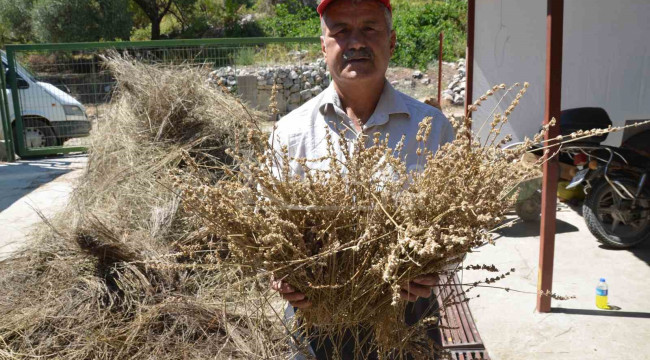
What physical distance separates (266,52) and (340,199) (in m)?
8.17

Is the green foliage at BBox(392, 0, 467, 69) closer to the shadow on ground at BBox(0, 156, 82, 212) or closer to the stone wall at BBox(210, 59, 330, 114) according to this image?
the stone wall at BBox(210, 59, 330, 114)

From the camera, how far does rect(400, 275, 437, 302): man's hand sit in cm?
141

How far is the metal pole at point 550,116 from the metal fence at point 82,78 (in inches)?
214

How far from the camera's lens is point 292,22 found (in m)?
19.9

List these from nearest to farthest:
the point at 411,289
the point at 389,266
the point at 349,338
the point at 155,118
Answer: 1. the point at 389,266
2. the point at 411,289
3. the point at 349,338
4. the point at 155,118

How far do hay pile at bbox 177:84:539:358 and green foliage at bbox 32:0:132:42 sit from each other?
21.7 m

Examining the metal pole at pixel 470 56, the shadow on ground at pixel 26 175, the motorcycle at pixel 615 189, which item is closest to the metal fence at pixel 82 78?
the shadow on ground at pixel 26 175

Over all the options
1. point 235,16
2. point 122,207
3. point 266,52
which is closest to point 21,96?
point 266,52

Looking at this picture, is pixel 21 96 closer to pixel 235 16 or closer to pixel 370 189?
pixel 370 189

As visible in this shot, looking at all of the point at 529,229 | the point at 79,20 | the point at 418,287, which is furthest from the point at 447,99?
the point at 79,20

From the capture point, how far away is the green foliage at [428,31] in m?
15.3

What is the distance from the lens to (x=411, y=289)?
1454 mm

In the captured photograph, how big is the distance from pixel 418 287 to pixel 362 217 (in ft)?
0.90

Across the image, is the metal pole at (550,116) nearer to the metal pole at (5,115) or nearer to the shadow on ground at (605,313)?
the shadow on ground at (605,313)
